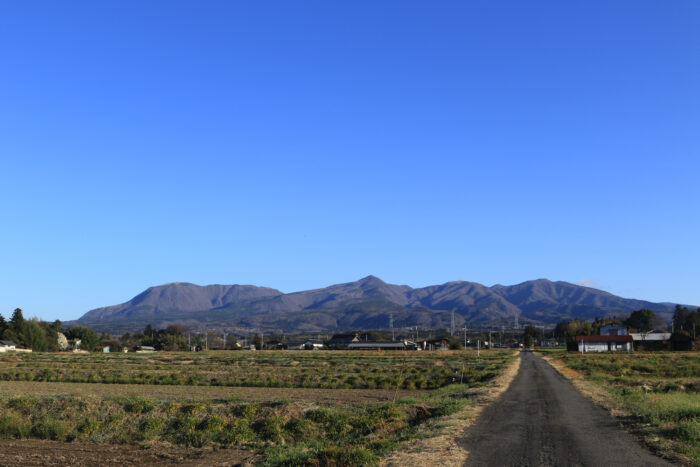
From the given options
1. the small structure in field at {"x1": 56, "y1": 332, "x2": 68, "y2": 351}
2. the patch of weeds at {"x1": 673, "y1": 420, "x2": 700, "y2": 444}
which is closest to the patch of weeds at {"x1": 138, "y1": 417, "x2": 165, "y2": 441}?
the patch of weeds at {"x1": 673, "y1": 420, "x2": 700, "y2": 444}

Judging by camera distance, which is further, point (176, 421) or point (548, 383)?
point (548, 383)

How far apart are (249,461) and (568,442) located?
10421 mm

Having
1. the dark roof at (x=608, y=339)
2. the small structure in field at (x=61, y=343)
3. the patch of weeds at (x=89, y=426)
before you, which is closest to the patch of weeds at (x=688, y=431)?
the patch of weeds at (x=89, y=426)

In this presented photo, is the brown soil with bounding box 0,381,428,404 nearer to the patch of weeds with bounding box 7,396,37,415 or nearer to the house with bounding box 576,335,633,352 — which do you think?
the patch of weeds with bounding box 7,396,37,415

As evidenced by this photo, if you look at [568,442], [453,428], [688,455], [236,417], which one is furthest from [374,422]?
[688,455]

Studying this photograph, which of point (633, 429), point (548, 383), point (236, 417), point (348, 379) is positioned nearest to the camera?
point (633, 429)

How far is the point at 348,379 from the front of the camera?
57438mm

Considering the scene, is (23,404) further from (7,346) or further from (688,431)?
(7,346)

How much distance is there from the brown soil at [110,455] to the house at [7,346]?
130 meters

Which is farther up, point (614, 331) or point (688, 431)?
point (688, 431)

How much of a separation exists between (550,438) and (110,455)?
51.2 ft

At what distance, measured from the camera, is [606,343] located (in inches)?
5871

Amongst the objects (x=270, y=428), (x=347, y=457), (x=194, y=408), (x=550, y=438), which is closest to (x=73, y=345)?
(x=194, y=408)

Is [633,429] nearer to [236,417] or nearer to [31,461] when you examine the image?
[236,417]
